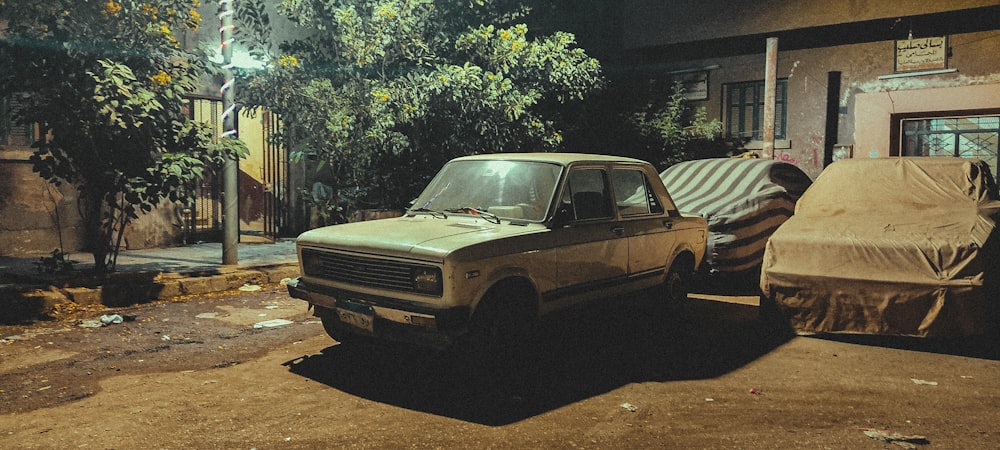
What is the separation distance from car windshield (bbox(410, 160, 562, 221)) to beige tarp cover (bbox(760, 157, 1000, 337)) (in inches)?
89.4

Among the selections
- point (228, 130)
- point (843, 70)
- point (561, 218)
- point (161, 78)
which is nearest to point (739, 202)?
point (561, 218)

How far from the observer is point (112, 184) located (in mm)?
7926

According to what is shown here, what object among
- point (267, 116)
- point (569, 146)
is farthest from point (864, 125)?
point (267, 116)

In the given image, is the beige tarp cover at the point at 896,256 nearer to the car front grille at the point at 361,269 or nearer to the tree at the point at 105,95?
the car front grille at the point at 361,269

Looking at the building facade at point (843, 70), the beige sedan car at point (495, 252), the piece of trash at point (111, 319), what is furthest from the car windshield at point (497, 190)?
the building facade at point (843, 70)

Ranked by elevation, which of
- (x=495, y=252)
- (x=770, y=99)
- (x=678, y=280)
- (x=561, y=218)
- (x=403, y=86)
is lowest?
(x=678, y=280)

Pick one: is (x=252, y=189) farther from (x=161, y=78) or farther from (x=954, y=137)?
(x=954, y=137)

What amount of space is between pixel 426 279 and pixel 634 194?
8.21 ft

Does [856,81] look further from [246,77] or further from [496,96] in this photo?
[246,77]

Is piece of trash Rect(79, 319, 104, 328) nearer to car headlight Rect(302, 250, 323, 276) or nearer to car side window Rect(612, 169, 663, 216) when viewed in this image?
car headlight Rect(302, 250, 323, 276)

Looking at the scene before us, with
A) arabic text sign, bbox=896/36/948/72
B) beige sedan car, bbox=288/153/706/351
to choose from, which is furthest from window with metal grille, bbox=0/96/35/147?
arabic text sign, bbox=896/36/948/72

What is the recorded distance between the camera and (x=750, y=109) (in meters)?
15.6

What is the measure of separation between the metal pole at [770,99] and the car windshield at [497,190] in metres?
8.46

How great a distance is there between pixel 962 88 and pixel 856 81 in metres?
1.80
